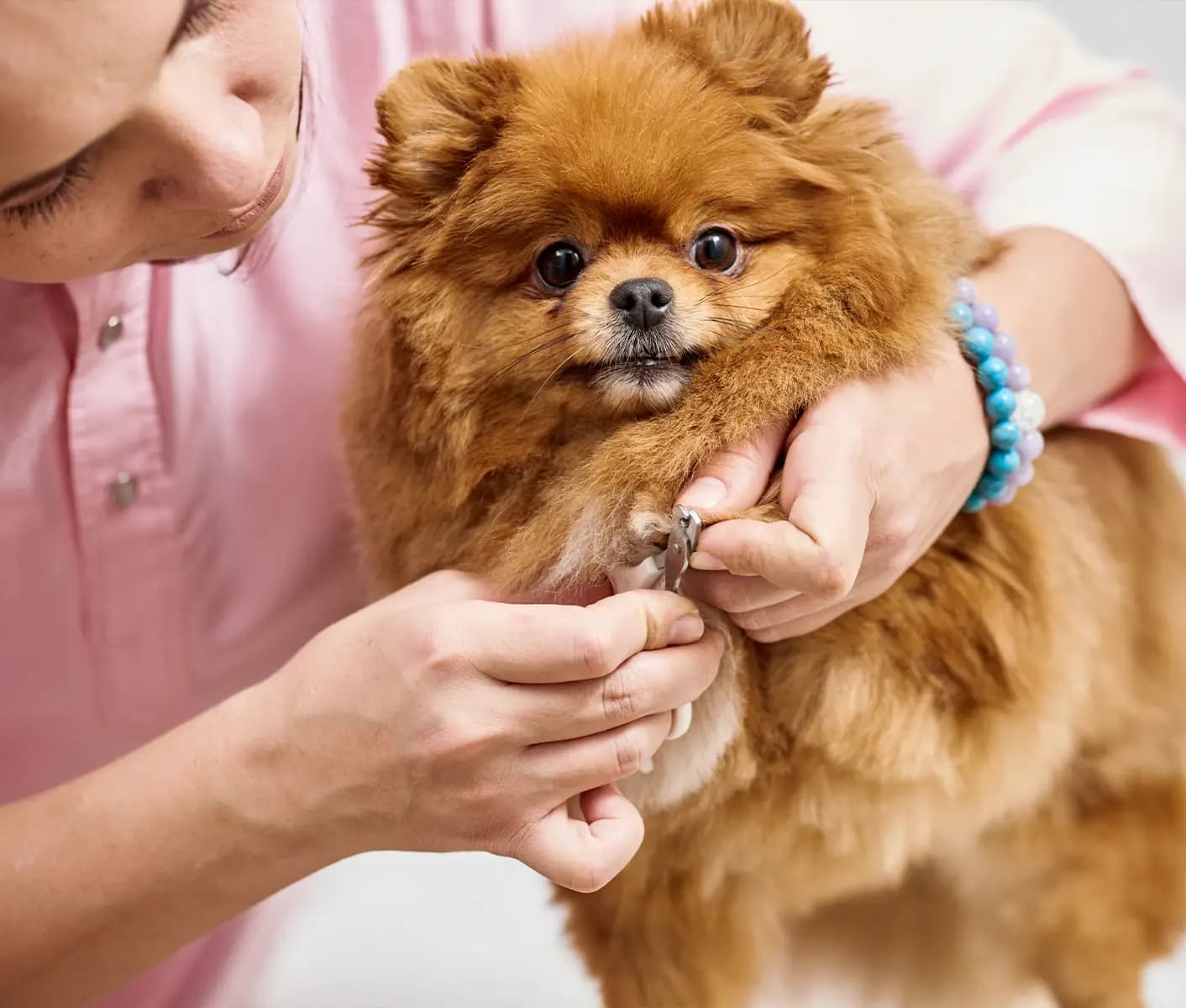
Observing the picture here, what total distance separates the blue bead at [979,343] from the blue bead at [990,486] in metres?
0.11

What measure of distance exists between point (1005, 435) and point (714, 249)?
330 millimetres

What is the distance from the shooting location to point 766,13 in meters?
0.94

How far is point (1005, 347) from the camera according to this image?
105cm

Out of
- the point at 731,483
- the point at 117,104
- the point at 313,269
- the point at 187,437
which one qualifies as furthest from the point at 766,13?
the point at 187,437

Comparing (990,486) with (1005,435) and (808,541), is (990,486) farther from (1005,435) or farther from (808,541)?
(808,541)

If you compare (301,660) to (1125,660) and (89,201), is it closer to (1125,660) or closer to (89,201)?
(89,201)

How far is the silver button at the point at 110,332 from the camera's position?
4.06 ft

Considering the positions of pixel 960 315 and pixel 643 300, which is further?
pixel 960 315

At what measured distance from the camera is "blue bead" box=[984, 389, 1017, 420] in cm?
103

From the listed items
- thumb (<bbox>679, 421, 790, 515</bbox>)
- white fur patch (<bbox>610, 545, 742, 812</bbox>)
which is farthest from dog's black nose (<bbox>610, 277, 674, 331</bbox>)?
white fur patch (<bbox>610, 545, 742, 812</bbox>)

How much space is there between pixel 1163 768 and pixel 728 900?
49 cm

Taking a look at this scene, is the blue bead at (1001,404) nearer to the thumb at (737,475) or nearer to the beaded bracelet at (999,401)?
the beaded bracelet at (999,401)

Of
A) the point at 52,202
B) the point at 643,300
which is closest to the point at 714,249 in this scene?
the point at 643,300

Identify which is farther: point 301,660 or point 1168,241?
point 1168,241
